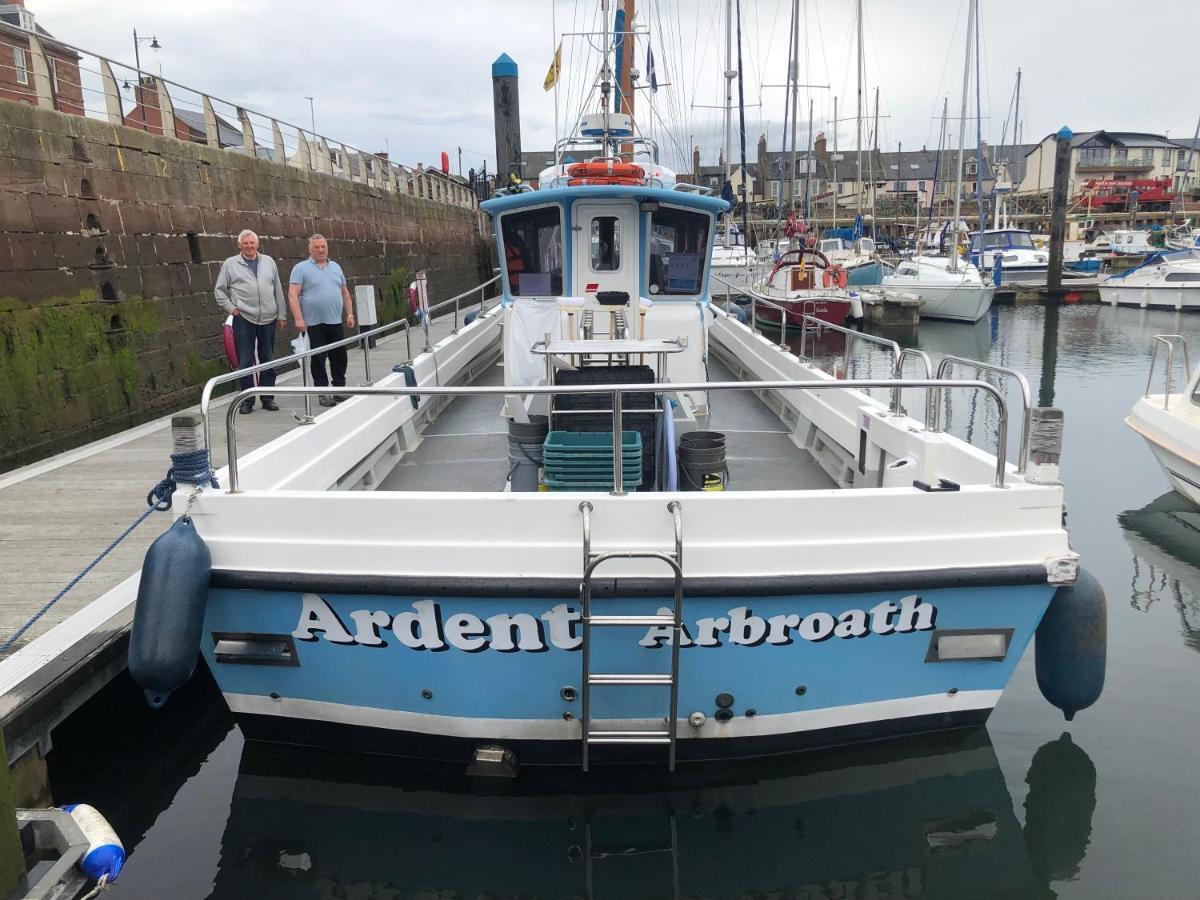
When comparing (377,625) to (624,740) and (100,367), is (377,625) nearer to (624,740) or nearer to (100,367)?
(624,740)

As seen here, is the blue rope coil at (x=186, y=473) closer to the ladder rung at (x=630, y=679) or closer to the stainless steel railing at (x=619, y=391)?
the stainless steel railing at (x=619, y=391)

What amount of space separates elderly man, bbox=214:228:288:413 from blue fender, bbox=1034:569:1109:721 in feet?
21.0

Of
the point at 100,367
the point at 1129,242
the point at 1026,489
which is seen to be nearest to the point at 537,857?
the point at 1026,489

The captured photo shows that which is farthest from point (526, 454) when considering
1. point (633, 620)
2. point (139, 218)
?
point (139, 218)

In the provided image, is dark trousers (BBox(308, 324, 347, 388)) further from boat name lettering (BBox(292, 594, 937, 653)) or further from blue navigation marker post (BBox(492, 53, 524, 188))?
blue navigation marker post (BBox(492, 53, 524, 188))

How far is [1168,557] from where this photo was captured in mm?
7930

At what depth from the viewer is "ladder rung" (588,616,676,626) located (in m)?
3.22

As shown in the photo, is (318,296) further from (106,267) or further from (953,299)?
(953,299)

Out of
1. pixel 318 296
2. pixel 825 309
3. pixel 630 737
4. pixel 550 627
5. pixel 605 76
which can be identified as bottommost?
pixel 630 737

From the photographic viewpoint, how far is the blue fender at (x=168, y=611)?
3326 mm

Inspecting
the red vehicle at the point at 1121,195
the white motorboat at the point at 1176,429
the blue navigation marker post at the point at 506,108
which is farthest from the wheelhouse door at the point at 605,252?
the red vehicle at the point at 1121,195

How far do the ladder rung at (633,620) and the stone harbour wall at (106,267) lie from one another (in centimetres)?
605

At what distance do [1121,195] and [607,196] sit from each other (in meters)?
67.5

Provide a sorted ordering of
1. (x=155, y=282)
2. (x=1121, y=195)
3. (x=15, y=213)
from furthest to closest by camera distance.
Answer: (x=1121, y=195), (x=155, y=282), (x=15, y=213)
